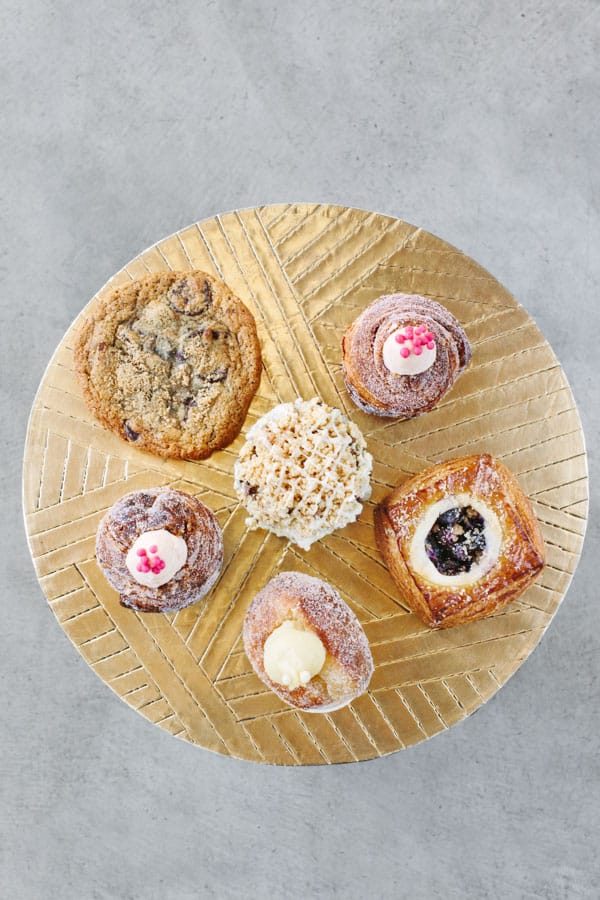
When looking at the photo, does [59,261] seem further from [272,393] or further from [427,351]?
[427,351]

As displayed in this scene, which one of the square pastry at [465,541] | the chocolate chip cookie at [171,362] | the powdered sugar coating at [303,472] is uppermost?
the chocolate chip cookie at [171,362]

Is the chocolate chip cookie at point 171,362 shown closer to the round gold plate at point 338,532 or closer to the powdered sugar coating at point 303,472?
the round gold plate at point 338,532

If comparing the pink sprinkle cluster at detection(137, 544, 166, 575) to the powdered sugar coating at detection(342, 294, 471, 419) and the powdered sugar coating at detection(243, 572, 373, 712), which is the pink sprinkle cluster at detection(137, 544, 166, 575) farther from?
the powdered sugar coating at detection(342, 294, 471, 419)

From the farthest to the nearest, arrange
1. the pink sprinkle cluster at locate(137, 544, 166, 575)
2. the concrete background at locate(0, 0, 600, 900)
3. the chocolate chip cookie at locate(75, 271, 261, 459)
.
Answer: the concrete background at locate(0, 0, 600, 900) → the chocolate chip cookie at locate(75, 271, 261, 459) → the pink sprinkle cluster at locate(137, 544, 166, 575)

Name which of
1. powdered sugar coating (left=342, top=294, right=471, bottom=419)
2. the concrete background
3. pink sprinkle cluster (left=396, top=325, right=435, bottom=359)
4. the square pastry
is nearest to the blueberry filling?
the square pastry

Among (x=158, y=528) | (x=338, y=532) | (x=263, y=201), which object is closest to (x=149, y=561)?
(x=158, y=528)

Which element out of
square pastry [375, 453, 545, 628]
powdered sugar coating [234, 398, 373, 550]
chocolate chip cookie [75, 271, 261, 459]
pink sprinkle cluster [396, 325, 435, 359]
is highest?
chocolate chip cookie [75, 271, 261, 459]

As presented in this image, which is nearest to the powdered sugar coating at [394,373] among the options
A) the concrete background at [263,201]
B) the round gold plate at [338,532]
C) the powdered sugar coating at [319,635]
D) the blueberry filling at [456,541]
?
the round gold plate at [338,532]
